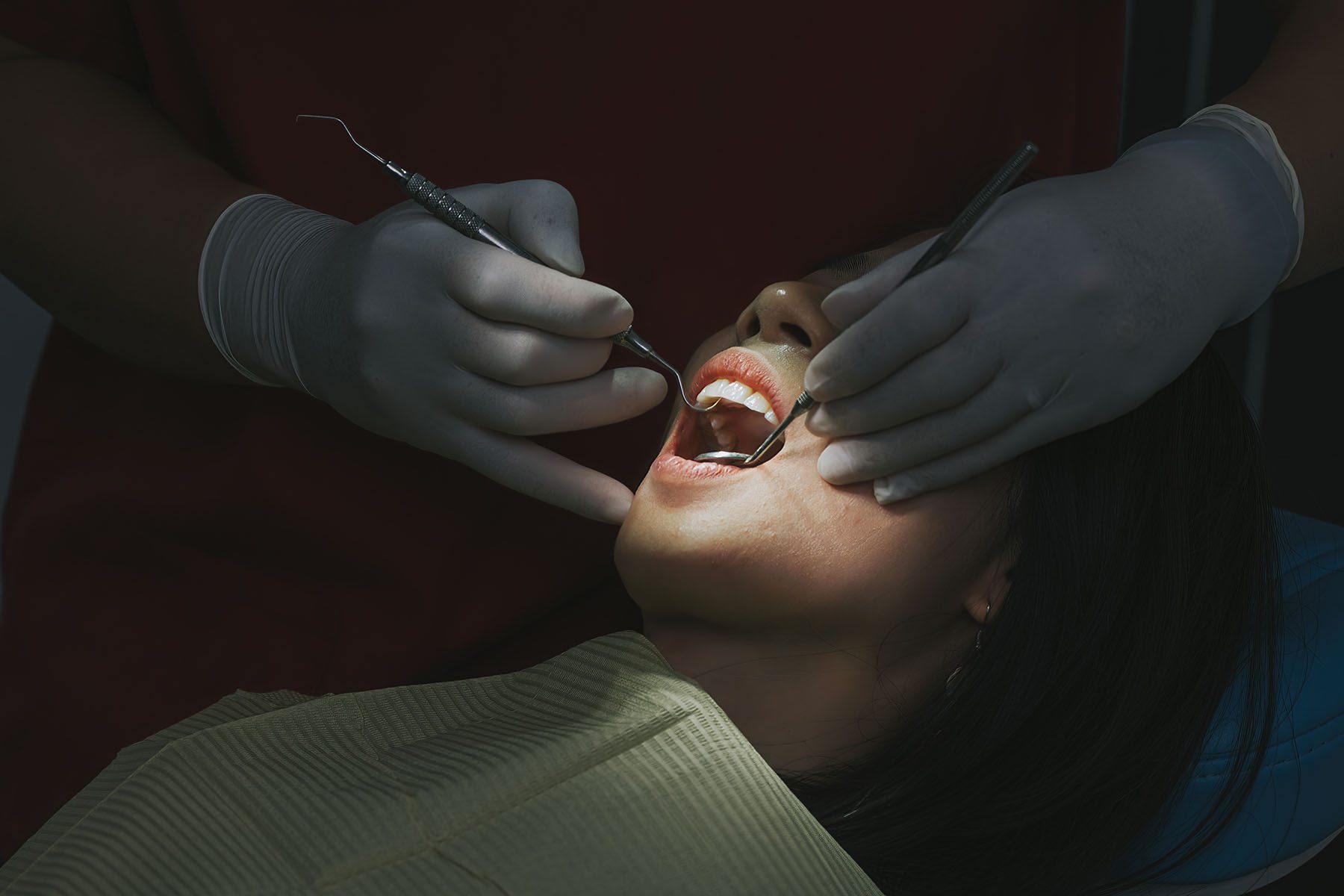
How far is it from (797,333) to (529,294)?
31cm

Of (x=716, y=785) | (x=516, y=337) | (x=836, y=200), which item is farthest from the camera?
(x=836, y=200)

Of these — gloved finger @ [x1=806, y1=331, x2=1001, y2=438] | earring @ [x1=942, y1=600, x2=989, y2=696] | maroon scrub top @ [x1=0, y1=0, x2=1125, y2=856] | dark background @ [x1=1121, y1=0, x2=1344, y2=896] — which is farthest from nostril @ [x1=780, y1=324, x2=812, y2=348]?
dark background @ [x1=1121, y1=0, x2=1344, y2=896]

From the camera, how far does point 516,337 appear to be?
1144 millimetres

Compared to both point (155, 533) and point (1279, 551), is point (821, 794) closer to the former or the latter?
point (1279, 551)

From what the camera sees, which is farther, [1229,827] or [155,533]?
[155,533]

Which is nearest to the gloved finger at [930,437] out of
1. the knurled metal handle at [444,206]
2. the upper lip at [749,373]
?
the upper lip at [749,373]

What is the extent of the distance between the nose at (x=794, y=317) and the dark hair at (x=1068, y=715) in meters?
0.25

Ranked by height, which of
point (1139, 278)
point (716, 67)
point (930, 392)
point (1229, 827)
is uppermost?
point (716, 67)

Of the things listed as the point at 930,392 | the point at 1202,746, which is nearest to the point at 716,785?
the point at 930,392

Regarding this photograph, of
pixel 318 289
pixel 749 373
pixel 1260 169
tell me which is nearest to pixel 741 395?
pixel 749 373

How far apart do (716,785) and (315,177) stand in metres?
0.85

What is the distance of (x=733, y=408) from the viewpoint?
53.6 inches

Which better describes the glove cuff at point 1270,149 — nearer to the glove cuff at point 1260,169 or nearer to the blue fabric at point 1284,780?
the glove cuff at point 1260,169

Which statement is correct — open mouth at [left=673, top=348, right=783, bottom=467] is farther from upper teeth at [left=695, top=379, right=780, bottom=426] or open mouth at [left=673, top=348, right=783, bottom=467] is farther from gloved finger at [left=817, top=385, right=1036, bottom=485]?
gloved finger at [left=817, top=385, right=1036, bottom=485]
